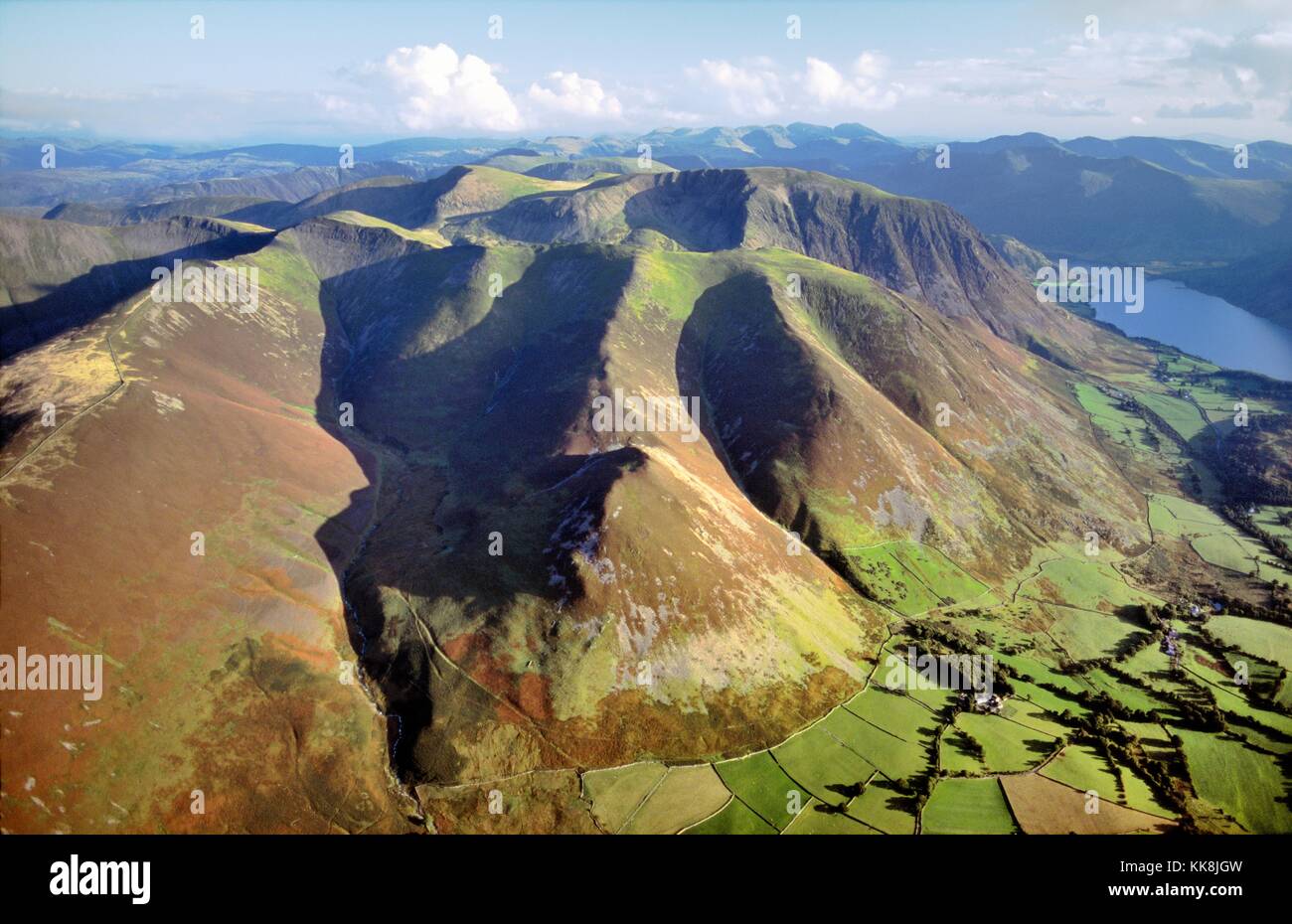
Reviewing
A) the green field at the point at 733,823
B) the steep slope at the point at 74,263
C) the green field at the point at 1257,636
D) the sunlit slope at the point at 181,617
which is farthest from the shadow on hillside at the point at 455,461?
the green field at the point at 1257,636

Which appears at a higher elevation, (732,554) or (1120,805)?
(732,554)

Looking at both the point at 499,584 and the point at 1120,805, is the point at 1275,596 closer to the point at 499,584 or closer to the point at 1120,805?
the point at 1120,805

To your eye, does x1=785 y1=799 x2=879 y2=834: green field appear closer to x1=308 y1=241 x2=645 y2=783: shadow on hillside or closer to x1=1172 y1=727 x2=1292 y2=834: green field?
x1=308 y1=241 x2=645 y2=783: shadow on hillside

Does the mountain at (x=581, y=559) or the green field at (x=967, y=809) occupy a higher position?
the mountain at (x=581, y=559)

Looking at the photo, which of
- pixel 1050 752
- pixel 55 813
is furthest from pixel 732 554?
pixel 55 813

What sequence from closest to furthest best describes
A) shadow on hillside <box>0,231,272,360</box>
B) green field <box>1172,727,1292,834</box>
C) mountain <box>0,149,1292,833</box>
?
mountain <box>0,149,1292,833</box> → green field <box>1172,727,1292,834</box> → shadow on hillside <box>0,231,272,360</box>

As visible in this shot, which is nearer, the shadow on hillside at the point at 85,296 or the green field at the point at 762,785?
the green field at the point at 762,785

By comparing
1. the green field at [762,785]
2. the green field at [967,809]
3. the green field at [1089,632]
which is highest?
the green field at [1089,632]

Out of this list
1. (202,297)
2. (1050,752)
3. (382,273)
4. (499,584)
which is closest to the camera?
(1050,752)

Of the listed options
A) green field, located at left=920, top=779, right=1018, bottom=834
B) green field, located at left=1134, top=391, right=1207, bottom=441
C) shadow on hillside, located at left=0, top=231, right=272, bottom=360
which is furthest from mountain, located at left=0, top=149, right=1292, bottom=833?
green field, located at left=1134, top=391, right=1207, bottom=441

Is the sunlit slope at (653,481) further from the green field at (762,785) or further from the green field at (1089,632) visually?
the green field at (1089,632)

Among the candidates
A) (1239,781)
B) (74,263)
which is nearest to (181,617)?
(1239,781)
